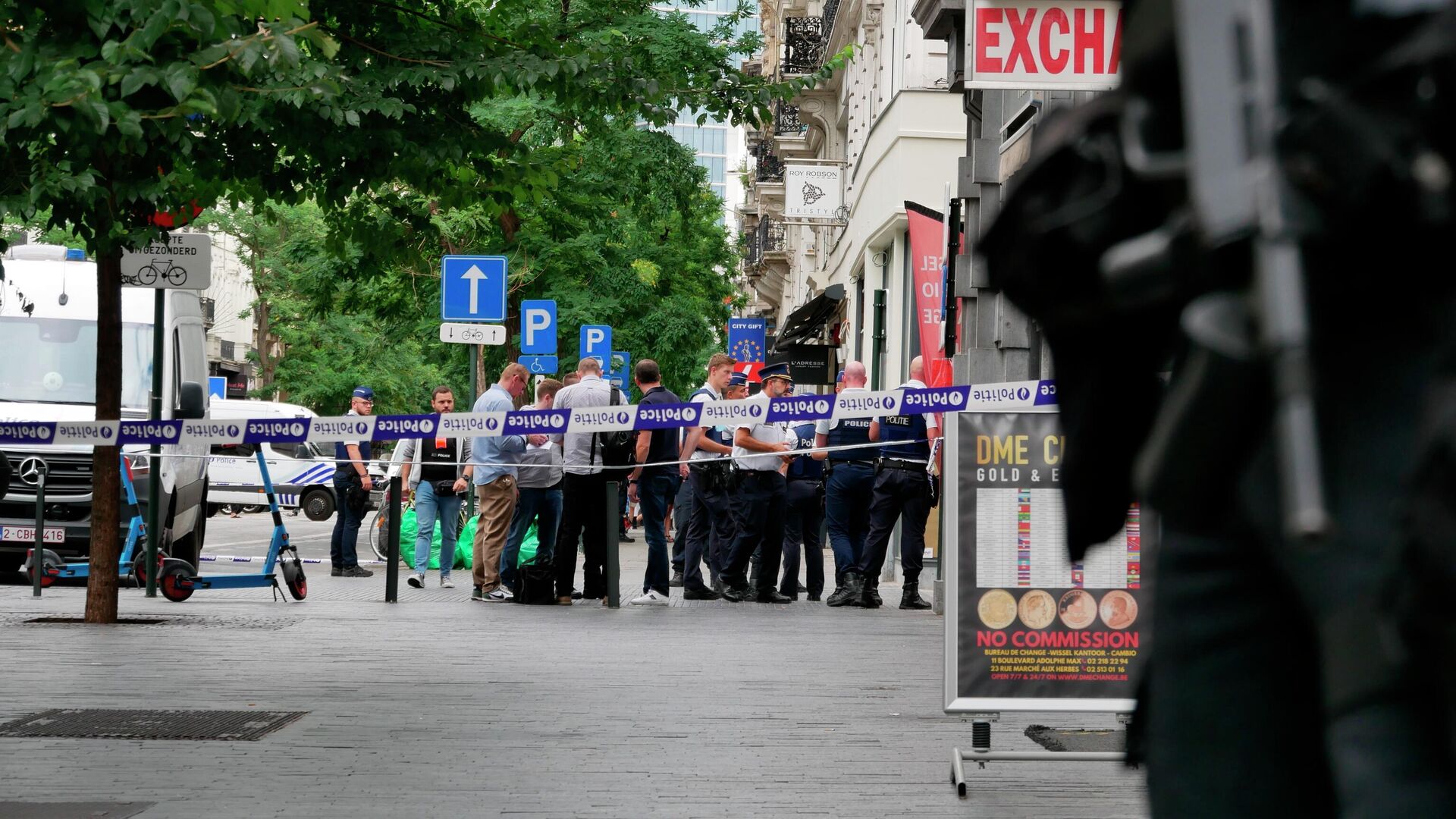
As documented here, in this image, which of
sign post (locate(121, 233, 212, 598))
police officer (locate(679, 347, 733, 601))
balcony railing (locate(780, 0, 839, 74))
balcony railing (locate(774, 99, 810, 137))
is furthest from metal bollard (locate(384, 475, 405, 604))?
balcony railing (locate(774, 99, 810, 137))

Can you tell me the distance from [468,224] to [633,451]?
19628 mm

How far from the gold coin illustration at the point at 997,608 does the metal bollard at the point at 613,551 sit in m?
8.06

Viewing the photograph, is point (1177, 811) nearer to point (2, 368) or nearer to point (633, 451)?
point (633, 451)

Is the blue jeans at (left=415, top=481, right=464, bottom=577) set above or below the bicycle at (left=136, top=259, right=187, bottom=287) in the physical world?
below

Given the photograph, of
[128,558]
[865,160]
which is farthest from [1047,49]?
[865,160]

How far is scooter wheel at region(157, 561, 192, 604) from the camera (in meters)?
14.1

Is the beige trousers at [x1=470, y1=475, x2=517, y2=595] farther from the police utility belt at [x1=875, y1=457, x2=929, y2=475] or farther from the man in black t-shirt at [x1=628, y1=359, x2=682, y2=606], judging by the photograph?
the police utility belt at [x1=875, y1=457, x2=929, y2=475]

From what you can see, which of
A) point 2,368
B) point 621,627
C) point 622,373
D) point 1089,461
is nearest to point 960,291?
point 621,627

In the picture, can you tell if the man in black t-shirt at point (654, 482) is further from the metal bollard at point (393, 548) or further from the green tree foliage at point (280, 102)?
the green tree foliage at point (280, 102)

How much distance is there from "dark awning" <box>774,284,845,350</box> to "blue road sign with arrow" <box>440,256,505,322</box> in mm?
18413

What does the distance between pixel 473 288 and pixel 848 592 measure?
6671mm

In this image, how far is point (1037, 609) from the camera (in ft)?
21.2

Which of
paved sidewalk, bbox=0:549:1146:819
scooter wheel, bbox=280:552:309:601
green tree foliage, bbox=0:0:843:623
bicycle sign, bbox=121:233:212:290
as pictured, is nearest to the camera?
paved sidewalk, bbox=0:549:1146:819

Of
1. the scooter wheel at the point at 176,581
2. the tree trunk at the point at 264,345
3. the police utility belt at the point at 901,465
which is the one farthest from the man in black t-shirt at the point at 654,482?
the tree trunk at the point at 264,345
